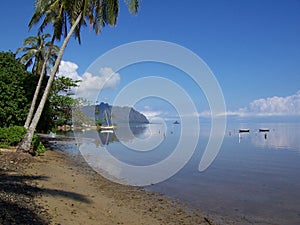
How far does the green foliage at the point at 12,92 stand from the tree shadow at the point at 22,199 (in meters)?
8.72

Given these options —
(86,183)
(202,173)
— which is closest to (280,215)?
(86,183)

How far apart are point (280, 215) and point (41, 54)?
30827mm

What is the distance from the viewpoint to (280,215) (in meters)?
11.8

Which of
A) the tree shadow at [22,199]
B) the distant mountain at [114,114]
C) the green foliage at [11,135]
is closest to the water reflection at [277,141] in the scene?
the distant mountain at [114,114]

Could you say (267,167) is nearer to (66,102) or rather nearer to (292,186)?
(292,186)

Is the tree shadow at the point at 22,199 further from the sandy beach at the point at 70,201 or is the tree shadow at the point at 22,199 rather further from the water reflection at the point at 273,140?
the water reflection at the point at 273,140

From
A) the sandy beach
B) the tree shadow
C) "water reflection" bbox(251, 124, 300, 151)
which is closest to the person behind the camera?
the tree shadow

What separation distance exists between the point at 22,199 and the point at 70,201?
1.80 meters

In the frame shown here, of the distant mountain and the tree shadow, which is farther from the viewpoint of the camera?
the distant mountain

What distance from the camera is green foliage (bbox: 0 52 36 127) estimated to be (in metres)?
18.9

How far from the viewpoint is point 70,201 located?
374 inches

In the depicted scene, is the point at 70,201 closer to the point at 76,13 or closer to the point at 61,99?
A: the point at 76,13

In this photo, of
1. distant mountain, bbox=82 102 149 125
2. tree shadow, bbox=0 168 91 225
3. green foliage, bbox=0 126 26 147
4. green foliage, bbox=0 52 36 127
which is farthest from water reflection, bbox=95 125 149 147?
tree shadow, bbox=0 168 91 225

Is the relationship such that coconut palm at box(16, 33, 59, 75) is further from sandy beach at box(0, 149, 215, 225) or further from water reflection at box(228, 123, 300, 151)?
water reflection at box(228, 123, 300, 151)
